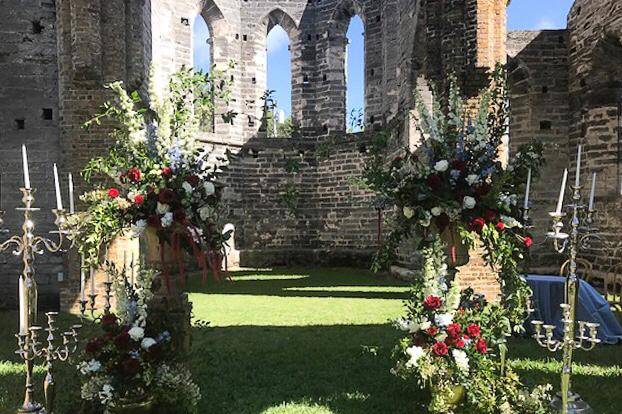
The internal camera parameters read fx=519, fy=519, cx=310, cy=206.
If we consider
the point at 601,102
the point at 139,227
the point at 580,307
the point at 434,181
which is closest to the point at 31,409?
the point at 139,227

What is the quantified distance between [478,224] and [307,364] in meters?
2.60

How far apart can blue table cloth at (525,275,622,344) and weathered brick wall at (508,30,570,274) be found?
5.40 m

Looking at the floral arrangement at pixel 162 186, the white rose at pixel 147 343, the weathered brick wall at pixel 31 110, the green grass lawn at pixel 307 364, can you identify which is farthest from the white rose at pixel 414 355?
the weathered brick wall at pixel 31 110

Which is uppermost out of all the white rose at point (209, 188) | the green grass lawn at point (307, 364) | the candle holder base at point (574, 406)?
the white rose at point (209, 188)

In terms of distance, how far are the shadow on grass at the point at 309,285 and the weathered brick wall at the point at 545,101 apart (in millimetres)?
3809

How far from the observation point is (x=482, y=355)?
13.0 ft

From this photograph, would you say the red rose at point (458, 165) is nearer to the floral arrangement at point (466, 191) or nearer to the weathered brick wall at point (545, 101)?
the floral arrangement at point (466, 191)

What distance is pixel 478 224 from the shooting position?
3990mm

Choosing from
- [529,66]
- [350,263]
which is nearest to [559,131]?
[529,66]

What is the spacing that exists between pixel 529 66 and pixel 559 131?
5.55ft

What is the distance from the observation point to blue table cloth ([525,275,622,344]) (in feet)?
21.3

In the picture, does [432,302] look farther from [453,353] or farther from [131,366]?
[131,366]

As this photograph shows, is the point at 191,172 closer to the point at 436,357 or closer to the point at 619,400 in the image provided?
the point at 436,357

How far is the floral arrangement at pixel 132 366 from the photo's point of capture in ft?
12.3
